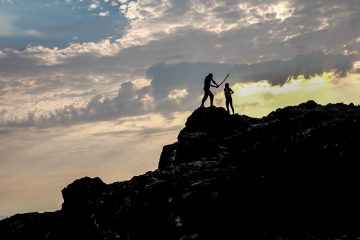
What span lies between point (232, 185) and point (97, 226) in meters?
11.0

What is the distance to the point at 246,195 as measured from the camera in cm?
2488

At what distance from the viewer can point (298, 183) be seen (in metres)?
26.6

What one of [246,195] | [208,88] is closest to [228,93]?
[208,88]

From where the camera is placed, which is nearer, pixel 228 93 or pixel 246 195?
pixel 246 195

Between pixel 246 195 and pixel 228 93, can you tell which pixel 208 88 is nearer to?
pixel 228 93

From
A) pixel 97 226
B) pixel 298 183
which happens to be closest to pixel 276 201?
pixel 298 183

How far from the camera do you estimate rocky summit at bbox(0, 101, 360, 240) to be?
77.9 feet

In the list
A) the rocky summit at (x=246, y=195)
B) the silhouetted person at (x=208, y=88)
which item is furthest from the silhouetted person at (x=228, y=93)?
the rocky summit at (x=246, y=195)

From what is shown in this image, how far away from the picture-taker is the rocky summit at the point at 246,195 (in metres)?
23.8

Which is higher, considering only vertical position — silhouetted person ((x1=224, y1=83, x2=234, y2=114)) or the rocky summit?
silhouetted person ((x1=224, y1=83, x2=234, y2=114))

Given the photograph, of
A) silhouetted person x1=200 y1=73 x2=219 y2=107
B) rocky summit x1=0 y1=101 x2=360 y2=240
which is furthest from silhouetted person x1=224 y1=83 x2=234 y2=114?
rocky summit x1=0 y1=101 x2=360 y2=240

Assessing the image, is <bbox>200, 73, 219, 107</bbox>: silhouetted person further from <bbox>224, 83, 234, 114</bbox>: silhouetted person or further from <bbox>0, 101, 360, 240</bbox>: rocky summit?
<bbox>0, 101, 360, 240</bbox>: rocky summit

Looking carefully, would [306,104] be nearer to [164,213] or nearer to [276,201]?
[276,201]

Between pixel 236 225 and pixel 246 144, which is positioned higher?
pixel 246 144
